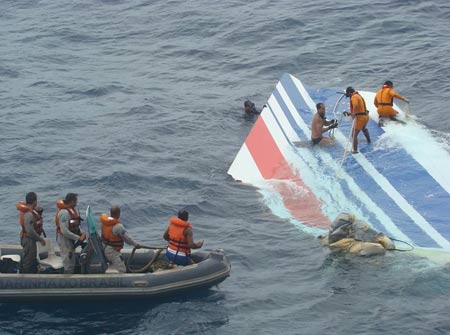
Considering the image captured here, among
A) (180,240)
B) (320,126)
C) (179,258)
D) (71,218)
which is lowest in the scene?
(179,258)

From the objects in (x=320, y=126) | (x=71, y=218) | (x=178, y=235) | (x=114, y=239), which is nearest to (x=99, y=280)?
(x=114, y=239)

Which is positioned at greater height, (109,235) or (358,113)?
(358,113)

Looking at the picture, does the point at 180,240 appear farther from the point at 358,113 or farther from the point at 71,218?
the point at 358,113

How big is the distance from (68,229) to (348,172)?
821 centimetres

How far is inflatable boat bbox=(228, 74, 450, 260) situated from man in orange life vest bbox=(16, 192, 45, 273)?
5.98m

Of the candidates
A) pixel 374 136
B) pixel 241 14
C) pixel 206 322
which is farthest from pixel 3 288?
pixel 241 14

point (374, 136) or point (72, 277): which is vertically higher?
point (374, 136)

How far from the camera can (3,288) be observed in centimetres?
1667

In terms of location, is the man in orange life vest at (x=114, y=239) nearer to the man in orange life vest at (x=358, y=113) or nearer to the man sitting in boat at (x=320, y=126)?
the man in orange life vest at (x=358, y=113)

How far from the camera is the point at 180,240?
17.1m

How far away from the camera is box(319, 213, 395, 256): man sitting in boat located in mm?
18375

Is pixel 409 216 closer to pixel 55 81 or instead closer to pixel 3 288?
pixel 3 288

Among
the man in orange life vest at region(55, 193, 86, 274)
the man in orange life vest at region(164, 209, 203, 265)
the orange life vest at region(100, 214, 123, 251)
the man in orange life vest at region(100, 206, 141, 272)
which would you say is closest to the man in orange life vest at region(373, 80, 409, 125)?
the man in orange life vest at region(164, 209, 203, 265)

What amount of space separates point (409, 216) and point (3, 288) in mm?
8675
